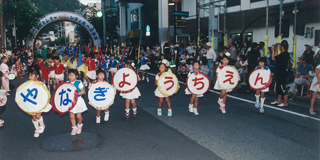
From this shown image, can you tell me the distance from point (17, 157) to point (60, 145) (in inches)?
30.1

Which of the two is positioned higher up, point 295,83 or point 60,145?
point 295,83

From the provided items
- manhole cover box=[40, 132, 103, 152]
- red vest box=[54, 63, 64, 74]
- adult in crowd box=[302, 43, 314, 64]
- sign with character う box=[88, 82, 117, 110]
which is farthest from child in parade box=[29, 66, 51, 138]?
adult in crowd box=[302, 43, 314, 64]

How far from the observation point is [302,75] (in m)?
9.93

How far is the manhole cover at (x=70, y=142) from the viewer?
5.25 meters

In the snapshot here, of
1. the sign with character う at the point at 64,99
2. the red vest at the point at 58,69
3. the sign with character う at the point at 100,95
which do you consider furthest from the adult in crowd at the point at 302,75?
the red vest at the point at 58,69

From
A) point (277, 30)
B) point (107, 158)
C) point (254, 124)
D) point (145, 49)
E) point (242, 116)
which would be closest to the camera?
point (107, 158)

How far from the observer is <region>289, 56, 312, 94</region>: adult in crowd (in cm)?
966

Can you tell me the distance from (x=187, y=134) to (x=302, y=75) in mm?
5981

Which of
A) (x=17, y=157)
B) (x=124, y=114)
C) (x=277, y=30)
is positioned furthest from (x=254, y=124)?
(x=277, y=30)

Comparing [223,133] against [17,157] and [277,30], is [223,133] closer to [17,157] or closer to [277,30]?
[17,157]

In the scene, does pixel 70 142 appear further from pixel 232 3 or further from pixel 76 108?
pixel 232 3

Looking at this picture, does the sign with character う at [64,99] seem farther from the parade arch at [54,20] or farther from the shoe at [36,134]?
the parade arch at [54,20]

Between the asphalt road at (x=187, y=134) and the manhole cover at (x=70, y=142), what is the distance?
146 millimetres

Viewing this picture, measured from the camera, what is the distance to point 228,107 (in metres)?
8.64
